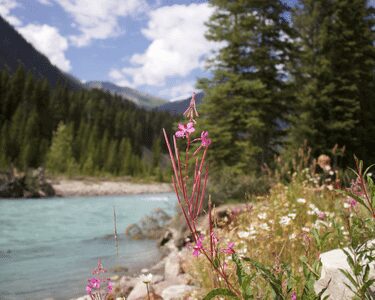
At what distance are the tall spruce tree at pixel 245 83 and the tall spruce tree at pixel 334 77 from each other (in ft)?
5.44

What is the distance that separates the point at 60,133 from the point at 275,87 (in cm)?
5287

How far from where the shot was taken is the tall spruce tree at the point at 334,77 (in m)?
18.2

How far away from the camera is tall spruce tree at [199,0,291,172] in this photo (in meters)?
14.8

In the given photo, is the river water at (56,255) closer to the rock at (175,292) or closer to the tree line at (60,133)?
the rock at (175,292)

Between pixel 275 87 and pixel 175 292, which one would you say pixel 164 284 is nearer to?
pixel 175 292

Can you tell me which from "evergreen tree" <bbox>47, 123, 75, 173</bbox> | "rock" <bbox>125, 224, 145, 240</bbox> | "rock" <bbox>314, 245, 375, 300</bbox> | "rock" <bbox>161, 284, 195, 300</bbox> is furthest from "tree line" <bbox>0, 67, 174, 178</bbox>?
"rock" <bbox>314, 245, 375, 300</bbox>

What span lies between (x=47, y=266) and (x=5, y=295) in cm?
206

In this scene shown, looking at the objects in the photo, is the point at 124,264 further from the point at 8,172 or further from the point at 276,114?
the point at 8,172

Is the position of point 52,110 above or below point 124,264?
above

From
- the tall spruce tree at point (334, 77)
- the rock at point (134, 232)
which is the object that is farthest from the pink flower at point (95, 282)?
the tall spruce tree at point (334, 77)

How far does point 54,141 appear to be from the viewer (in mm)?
64312

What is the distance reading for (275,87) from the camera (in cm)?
1564

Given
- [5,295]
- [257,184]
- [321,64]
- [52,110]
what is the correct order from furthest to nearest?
1. [52,110]
2. [321,64]
3. [257,184]
4. [5,295]

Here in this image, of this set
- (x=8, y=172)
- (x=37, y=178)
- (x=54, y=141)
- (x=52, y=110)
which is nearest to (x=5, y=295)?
(x=37, y=178)
